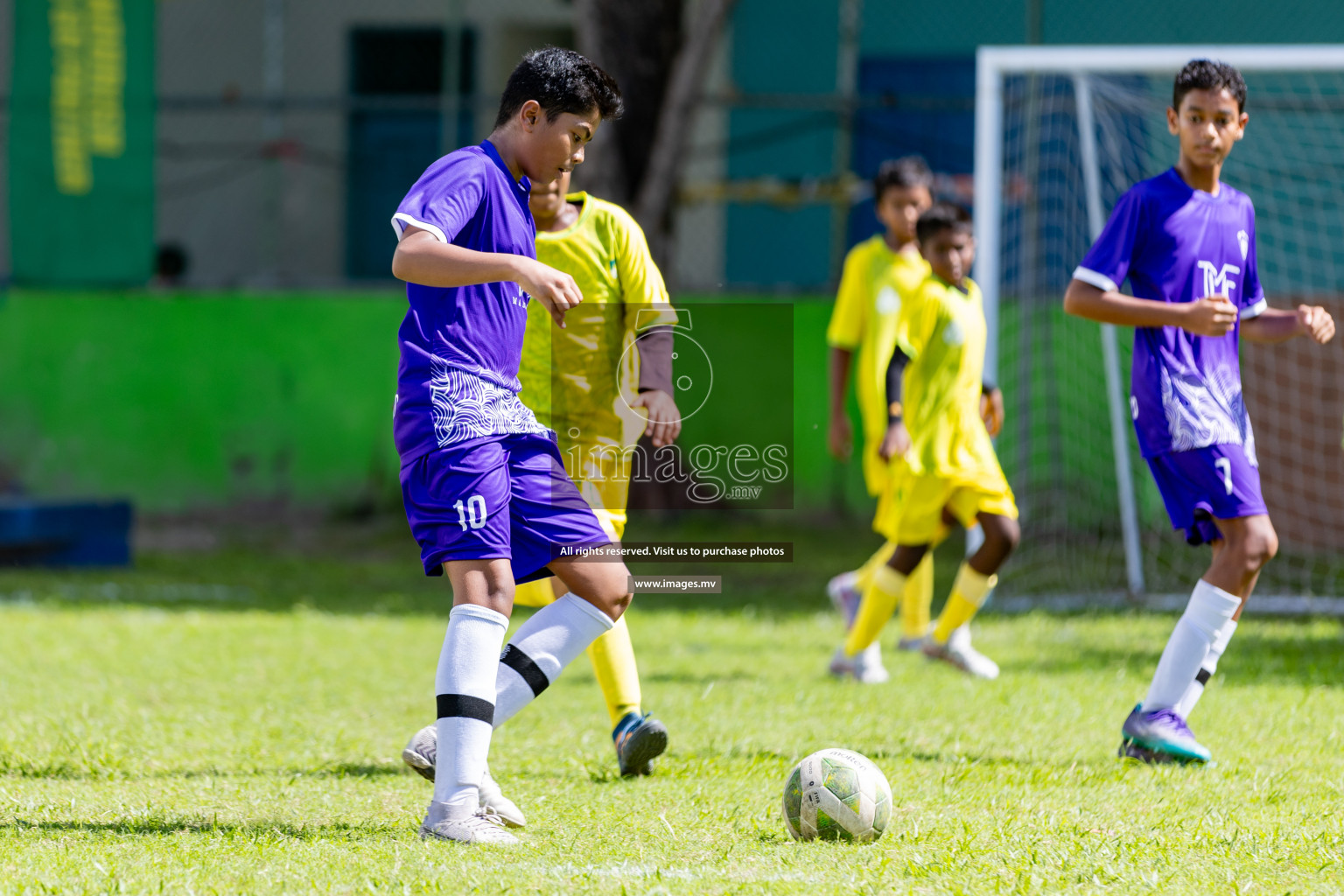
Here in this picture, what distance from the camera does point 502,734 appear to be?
464cm

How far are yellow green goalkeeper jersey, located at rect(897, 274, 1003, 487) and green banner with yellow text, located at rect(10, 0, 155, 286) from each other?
24.1ft

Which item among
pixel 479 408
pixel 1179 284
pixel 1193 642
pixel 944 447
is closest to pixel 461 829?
pixel 479 408

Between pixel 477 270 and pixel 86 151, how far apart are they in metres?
9.31

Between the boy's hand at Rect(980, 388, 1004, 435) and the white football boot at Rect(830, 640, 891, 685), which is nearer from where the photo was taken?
the white football boot at Rect(830, 640, 891, 685)

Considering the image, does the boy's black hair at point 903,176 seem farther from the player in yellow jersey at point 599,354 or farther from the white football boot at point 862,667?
the player in yellow jersey at point 599,354

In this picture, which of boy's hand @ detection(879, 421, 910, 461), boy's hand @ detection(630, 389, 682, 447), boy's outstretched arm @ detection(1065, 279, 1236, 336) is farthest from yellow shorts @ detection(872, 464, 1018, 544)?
boy's hand @ detection(630, 389, 682, 447)

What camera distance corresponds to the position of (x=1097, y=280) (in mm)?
4227

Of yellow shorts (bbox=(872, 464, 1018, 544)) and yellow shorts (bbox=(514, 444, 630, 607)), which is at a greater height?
yellow shorts (bbox=(514, 444, 630, 607))

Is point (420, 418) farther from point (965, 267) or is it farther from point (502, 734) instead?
point (965, 267)

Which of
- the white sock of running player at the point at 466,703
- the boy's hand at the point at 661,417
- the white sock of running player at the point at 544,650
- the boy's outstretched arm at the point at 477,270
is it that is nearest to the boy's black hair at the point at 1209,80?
the boy's hand at the point at 661,417

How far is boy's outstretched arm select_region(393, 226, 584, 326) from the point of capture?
3.08m

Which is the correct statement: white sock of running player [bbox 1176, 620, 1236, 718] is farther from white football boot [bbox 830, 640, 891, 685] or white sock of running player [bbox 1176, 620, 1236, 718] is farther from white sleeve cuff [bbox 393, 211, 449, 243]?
white sleeve cuff [bbox 393, 211, 449, 243]

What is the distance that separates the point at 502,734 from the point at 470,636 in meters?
1.39

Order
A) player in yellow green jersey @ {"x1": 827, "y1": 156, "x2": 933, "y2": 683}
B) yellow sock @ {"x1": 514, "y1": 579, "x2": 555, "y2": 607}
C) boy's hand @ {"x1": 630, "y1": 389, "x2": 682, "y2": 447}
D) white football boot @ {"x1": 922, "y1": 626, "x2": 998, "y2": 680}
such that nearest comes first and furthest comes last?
boy's hand @ {"x1": 630, "y1": 389, "x2": 682, "y2": 447} → yellow sock @ {"x1": 514, "y1": 579, "x2": 555, "y2": 607} → white football boot @ {"x1": 922, "y1": 626, "x2": 998, "y2": 680} → player in yellow green jersey @ {"x1": 827, "y1": 156, "x2": 933, "y2": 683}
